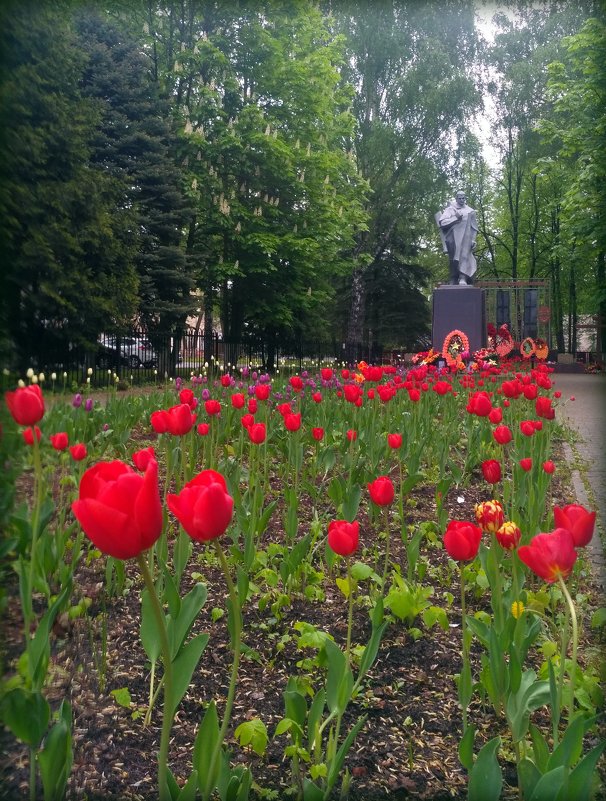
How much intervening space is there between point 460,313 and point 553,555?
8979 millimetres

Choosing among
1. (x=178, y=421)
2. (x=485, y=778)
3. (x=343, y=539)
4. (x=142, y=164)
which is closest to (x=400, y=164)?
(x=142, y=164)

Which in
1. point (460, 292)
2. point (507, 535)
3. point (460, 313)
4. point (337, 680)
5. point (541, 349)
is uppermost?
point (460, 292)

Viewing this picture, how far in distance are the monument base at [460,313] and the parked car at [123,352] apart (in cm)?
634

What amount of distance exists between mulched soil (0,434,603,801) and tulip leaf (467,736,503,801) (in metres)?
0.26

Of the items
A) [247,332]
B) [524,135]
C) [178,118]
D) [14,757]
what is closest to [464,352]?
[178,118]

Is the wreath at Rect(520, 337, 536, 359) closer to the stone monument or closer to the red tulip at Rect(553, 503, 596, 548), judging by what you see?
the stone monument

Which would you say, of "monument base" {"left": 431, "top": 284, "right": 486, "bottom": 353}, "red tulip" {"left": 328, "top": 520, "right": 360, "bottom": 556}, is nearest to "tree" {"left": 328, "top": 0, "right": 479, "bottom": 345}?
"monument base" {"left": 431, "top": 284, "right": 486, "bottom": 353}

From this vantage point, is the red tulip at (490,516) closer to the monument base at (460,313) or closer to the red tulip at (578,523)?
the red tulip at (578,523)

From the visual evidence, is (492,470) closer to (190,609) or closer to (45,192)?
(190,609)

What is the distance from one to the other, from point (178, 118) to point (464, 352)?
4.28m

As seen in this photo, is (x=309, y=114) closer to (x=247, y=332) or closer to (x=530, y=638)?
(x=247, y=332)

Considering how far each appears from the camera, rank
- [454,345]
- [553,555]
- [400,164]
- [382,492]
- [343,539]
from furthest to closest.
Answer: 1. [400,164]
2. [454,345]
3. [382,492]
4. [343,539]
5. [553,555]

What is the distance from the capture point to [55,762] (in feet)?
1.68

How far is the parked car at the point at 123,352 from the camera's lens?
148 centimetres
